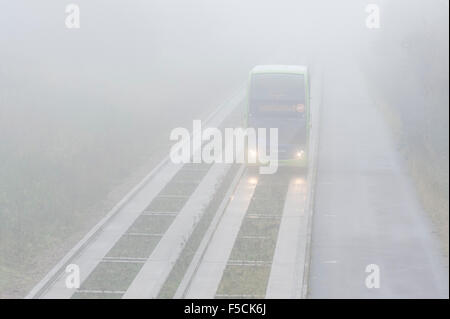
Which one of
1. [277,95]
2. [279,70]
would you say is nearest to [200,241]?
[277,95]

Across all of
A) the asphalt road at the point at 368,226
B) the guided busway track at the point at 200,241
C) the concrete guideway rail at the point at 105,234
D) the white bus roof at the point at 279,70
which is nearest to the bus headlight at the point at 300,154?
the guided busway track at the point at 200,241

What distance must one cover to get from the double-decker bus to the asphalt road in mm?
1415

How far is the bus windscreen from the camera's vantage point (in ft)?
88.3

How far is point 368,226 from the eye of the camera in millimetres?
20922

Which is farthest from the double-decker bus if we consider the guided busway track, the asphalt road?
the asphalt road

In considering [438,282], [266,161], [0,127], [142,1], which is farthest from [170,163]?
[142,1]

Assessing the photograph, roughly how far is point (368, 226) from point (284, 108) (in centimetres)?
715

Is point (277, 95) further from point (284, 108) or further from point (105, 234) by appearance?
point (105, 234)

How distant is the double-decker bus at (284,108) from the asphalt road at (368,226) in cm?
142

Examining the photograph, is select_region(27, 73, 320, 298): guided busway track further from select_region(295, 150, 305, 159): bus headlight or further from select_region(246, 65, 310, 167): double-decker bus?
select_region(246, 65, 310, 167): double-decker bus

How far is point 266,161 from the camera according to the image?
27.1m

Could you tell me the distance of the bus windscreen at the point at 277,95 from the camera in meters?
26.9

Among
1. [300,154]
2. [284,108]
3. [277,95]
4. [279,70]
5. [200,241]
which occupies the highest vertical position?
[279,70]

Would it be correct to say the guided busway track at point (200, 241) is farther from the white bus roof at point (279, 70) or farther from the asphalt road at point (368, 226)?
the white bus roof at point (279, 70)
